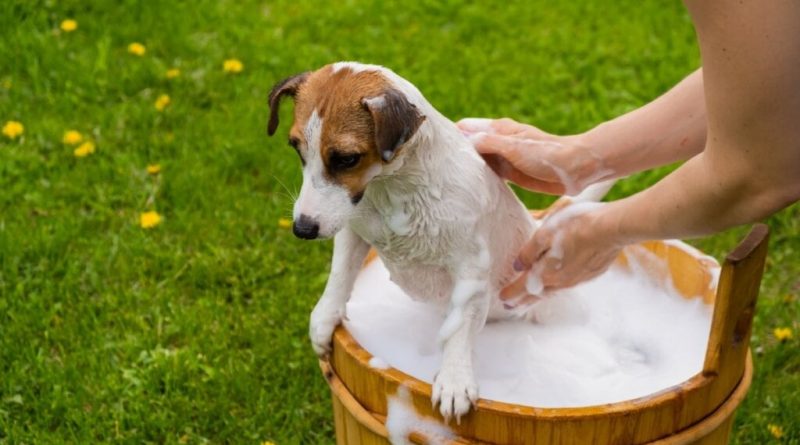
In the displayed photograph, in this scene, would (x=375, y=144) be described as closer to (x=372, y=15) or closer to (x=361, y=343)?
A: (x=361, y=343)

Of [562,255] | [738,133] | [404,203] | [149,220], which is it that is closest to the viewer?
[738,133]

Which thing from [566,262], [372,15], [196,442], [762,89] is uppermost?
[762,89]

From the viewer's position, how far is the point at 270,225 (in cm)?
370

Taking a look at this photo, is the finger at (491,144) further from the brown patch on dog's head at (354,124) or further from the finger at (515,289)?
the brown patch on dog's head at (354,124)

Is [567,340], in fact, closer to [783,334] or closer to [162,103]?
[783,334]

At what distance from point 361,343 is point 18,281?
4.80ft

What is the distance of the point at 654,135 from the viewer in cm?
241

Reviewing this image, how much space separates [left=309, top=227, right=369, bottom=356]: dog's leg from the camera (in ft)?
7.44

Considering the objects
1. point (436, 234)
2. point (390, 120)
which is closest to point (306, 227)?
point (390, 120)

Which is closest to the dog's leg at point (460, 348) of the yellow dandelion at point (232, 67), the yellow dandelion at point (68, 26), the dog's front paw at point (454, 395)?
the dog's front paw at point (454, 395)

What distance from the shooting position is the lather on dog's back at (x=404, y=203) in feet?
6.27

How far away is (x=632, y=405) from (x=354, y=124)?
735mm

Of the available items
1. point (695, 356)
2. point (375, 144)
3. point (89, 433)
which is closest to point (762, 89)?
point (375, 144)

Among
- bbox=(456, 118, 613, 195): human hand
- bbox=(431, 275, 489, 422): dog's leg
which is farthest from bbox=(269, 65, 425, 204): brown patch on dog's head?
bbox=(456, 118, 613, 195): human hand
